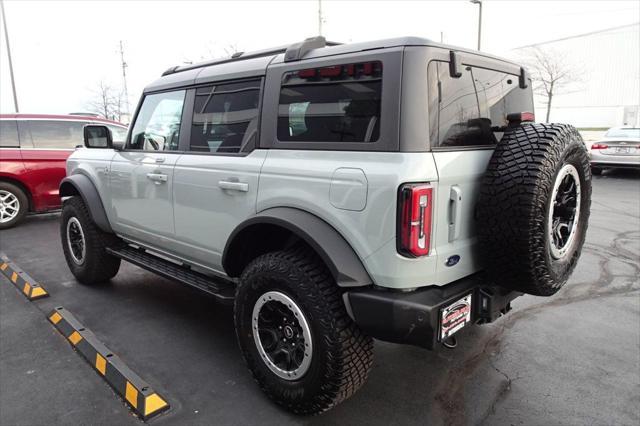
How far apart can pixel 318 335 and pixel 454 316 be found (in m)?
0.69

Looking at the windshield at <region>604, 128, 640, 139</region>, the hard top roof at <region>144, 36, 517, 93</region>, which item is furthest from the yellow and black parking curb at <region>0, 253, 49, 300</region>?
the windshield at <region>604, 128, 640, 139</region>

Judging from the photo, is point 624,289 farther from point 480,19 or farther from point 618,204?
point 480,19

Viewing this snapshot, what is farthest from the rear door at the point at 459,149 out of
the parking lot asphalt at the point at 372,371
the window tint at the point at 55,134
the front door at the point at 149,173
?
the window tint at the point at 55,134

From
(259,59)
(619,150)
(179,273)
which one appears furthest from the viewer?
(619,150)

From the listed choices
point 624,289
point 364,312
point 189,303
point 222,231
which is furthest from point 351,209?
point 624,289

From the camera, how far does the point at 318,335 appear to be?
91.3 inches

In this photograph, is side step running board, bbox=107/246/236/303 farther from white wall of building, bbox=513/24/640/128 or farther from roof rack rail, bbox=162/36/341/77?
white wall of building, bbox=513/24/640/128

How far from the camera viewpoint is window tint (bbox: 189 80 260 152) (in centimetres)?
292

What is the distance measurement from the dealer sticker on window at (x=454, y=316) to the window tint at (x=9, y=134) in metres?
7.91

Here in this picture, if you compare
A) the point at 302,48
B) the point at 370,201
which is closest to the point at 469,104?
the point at 370,201

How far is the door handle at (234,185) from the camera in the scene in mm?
2777

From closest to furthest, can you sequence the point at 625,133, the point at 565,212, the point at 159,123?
the point at 565,212
the point at 159,123
the point at 625,133

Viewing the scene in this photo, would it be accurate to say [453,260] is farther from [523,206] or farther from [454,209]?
[523,206]

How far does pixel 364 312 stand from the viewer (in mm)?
2197
